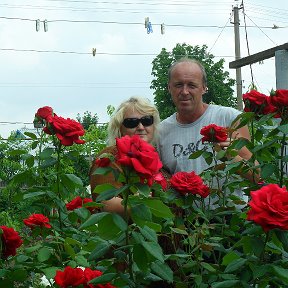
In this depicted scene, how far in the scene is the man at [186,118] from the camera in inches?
133

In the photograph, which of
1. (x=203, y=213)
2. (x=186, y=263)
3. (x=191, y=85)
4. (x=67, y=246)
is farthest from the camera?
(x=191, y=85)

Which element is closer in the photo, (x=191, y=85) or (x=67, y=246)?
(x=67, y=246)

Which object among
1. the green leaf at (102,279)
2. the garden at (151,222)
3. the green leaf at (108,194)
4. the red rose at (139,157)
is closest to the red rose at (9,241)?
the garden at (151,222)

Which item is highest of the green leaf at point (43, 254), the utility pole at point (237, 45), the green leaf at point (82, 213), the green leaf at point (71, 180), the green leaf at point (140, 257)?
the utility pole at point (237, 45)

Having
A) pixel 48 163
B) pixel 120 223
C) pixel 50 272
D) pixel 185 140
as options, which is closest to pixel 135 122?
pixel 185 140

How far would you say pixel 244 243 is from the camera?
200 cm

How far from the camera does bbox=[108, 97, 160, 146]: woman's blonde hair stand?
3.09 metres

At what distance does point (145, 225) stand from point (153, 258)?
3.6 inches

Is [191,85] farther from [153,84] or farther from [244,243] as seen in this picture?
[153,84]

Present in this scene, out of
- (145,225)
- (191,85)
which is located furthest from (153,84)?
(145,225)

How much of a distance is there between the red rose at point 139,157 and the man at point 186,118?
169cm

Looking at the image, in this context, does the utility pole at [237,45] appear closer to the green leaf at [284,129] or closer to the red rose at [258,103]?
the red rose at [258,103]

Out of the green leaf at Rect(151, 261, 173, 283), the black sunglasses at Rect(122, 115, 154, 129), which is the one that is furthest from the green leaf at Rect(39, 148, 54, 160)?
the green leaf at Rect(151, 261, 173, 283)

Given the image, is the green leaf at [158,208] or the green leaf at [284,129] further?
the green leaf at [284,129]
